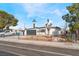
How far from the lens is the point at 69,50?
11469mm

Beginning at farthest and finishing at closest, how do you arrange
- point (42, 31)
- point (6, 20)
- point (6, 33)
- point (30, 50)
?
point (6, 33)
point (6, 20)
point (42, 31)
point (30, 50)

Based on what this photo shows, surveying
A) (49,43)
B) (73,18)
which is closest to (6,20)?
(49,43)

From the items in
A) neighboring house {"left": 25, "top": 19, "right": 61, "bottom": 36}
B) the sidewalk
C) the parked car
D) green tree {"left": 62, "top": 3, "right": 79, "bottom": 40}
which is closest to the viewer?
green tree {"left": 62, "top": 3, "right": 79, "bottom": 40}

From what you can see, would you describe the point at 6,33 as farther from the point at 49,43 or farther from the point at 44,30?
the point at 49,43

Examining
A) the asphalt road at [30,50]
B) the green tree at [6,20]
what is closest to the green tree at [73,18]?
the asphalt road at [30,50]

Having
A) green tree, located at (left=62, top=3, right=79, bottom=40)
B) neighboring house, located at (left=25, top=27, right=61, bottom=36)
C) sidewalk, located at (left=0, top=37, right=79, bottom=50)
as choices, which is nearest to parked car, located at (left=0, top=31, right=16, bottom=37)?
sidewalk, located at (left=0, top=37, right=79, bottom=50)

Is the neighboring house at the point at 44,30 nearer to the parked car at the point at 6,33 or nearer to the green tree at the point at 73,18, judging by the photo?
the green tree at the point at 73,18

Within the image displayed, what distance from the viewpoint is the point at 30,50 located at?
11.5 metres

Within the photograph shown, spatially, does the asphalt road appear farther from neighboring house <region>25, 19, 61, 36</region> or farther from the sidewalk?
neighboring house <region>25, 19, 61, 36</region>

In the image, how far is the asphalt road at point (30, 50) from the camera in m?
11.1

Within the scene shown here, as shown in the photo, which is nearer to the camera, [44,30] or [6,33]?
[44,30]

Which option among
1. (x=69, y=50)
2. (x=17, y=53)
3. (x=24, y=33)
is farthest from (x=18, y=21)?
(x=69, y=50)

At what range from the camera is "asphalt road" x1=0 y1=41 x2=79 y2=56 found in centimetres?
1106

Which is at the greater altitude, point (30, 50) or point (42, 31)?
point (42, 31)
